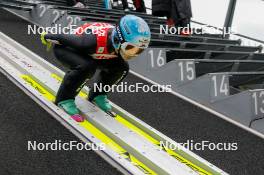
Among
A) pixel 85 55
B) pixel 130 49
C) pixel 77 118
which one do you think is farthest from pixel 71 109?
pixel 130 49

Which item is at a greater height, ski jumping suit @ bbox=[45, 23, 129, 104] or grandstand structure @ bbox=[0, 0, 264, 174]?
ski jumping suit @ bbox=[45, 23, 129, 104]

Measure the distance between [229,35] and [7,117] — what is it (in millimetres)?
5937

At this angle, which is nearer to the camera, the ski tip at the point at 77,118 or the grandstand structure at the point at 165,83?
the grandstand structure at the point at 165,83

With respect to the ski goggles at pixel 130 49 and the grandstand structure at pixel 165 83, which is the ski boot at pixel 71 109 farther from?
the ski goggles at pixel 130 49

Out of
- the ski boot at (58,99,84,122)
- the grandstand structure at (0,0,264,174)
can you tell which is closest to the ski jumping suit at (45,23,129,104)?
the ski boot at (58,99,84,122)

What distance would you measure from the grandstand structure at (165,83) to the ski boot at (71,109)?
0.07m

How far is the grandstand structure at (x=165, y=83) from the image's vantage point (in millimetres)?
2836

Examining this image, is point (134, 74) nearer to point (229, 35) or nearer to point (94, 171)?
point (94, 171)

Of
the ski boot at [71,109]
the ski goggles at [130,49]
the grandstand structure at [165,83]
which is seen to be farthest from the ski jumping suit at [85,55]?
the grandstand structure at [165,83]

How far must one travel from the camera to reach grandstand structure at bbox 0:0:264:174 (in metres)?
2.84

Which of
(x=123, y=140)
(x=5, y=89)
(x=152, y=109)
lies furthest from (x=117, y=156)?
(x=5, y=89)

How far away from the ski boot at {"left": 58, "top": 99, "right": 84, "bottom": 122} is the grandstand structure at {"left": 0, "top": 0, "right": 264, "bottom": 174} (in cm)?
7

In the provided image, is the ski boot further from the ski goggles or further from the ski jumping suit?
the ski goggles

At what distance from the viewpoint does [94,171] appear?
2547 millimetres
